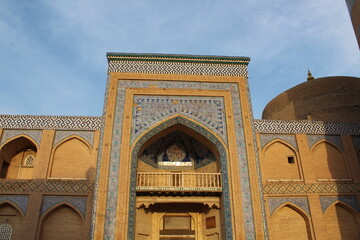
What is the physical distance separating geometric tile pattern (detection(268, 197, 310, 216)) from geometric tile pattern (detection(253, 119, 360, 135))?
1.89 m

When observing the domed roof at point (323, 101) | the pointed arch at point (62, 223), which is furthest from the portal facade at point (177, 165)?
the domed roof at point (323, 101)

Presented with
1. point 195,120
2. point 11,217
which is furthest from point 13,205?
point 195,120

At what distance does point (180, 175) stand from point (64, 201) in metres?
2.96

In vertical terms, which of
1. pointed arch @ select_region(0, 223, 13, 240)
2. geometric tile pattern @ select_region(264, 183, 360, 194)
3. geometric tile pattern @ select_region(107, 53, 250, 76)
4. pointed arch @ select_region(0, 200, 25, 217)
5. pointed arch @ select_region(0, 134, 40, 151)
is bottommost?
pointed arch @ select_region(0, 223, 13, 240)

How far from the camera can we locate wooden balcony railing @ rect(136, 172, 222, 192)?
7.71 meters

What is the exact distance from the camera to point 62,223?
26.5 ft

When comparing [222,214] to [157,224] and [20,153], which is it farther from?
[20,153]

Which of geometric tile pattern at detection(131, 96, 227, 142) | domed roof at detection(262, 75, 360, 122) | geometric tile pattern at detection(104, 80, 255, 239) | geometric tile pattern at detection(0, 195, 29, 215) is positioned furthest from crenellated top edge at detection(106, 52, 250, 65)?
geometric tile pattern at detection(0, 195, 29, 215)

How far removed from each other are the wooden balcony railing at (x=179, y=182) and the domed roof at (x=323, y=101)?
521 centimetres

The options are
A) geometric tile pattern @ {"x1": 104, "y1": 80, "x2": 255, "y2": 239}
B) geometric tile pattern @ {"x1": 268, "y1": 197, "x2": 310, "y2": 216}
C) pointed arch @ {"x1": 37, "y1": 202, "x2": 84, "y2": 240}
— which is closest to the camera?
geometric tile pattern @ {"x1": 104, "y1": 80, "x2": 255, "y2": 239}

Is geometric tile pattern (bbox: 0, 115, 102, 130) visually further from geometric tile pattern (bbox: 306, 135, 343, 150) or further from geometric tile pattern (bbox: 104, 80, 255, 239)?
geometric tile pattern (bbox: 306, 135, 343, 150)

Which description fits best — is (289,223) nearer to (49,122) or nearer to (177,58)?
(177,58)

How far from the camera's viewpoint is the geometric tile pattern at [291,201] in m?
8.28

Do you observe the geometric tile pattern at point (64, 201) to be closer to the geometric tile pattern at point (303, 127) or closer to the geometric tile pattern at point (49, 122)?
the geometric tile pattern at point (49, 122)
